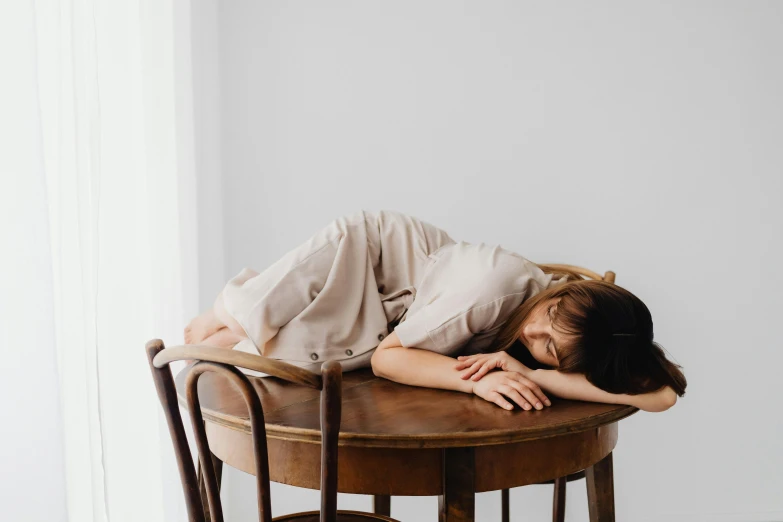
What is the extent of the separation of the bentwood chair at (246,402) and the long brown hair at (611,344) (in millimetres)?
521

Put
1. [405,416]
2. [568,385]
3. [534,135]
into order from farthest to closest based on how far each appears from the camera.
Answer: [534,135]
[568,385]
[405,416]

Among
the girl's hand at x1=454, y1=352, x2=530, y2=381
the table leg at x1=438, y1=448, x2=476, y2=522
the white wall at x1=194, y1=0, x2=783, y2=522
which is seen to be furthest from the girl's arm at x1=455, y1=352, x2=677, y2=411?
the white wall at x1=194, y1=0, x2=783, y2=522

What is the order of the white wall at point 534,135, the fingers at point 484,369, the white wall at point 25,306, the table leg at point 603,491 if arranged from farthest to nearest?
the white wall at point 534,135
the table leg at point 603,491
the fingers at point 484,369
the white wall at point 25,306

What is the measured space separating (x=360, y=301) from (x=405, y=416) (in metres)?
0.50

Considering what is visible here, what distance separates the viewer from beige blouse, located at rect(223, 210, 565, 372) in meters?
1.38

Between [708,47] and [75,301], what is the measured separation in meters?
2.28

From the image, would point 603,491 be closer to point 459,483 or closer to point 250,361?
point 459,483

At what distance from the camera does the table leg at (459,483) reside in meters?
1.02

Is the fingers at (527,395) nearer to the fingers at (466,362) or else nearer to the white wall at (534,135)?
the fingers at (466,362)

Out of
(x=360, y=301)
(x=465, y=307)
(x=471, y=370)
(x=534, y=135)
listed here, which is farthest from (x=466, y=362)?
(x=534, y=135)

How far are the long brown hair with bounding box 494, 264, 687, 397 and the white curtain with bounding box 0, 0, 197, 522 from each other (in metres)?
0.92

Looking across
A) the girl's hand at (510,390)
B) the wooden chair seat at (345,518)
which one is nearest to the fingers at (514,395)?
the girl's hand at (510,390)

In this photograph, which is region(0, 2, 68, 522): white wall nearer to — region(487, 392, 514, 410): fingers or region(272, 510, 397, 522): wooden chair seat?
region(272, 510, 397, 522): wooden chair seat

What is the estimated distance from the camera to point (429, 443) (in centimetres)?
99
